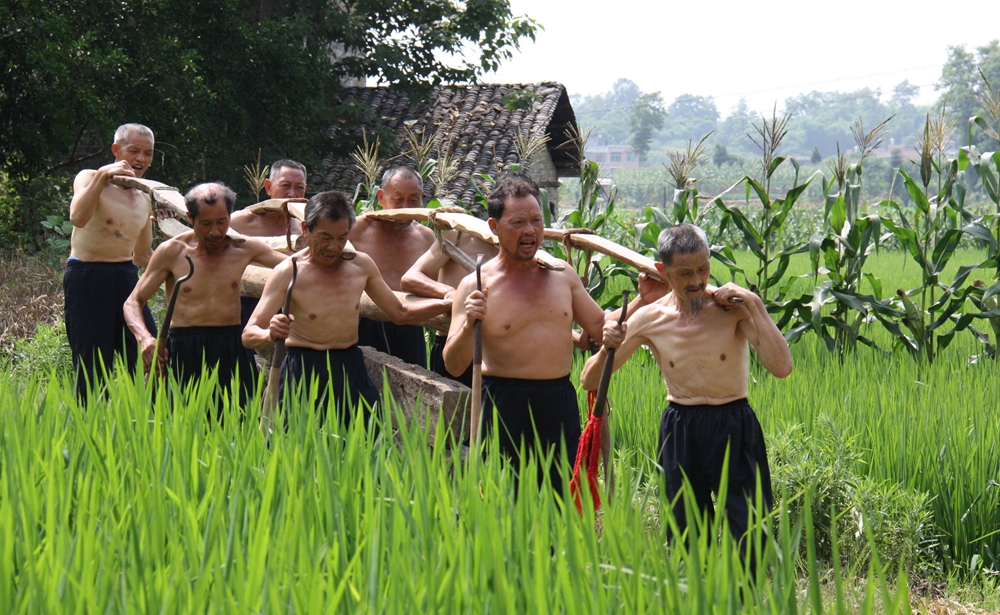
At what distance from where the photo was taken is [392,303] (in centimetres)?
449

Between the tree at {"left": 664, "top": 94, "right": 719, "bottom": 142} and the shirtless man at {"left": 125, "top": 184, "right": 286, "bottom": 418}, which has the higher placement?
the tree at {"left": 664, "top": 94, "right": 719, "bottom": 142}

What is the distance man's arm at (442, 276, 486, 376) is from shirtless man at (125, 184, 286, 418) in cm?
138

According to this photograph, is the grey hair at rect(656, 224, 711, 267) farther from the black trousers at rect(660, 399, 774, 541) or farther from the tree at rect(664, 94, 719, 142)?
the tree at rect(664, 94, 719, 142)

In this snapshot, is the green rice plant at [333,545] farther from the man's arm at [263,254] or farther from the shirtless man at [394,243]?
the shirtless man at [394,243]

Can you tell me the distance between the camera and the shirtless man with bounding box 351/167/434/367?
5664 millimetres

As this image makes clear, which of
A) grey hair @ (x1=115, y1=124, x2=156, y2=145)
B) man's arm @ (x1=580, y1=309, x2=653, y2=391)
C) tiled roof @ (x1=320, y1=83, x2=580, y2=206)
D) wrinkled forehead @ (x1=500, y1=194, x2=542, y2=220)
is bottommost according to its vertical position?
man's arm @ (x1=580, y1=309, x2=653, y2=391)

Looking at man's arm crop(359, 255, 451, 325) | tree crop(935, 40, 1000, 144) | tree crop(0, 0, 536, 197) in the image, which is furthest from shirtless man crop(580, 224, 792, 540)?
tree crop(935, 40, 1000, 144)

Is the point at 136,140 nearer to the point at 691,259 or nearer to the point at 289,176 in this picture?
the point at 289,176

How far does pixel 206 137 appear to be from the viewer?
1753 cm

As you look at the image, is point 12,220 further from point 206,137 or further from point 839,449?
point 839,449

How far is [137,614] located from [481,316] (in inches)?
80.6

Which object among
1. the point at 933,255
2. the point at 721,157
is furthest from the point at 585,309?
the point at 721,157

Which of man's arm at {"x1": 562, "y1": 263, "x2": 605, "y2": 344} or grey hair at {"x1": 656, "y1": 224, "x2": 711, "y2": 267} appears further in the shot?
man's arm at {"x1": 562, "y1": 263, "x2": 605, "y2": 344}

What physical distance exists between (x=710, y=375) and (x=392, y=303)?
1595mm
